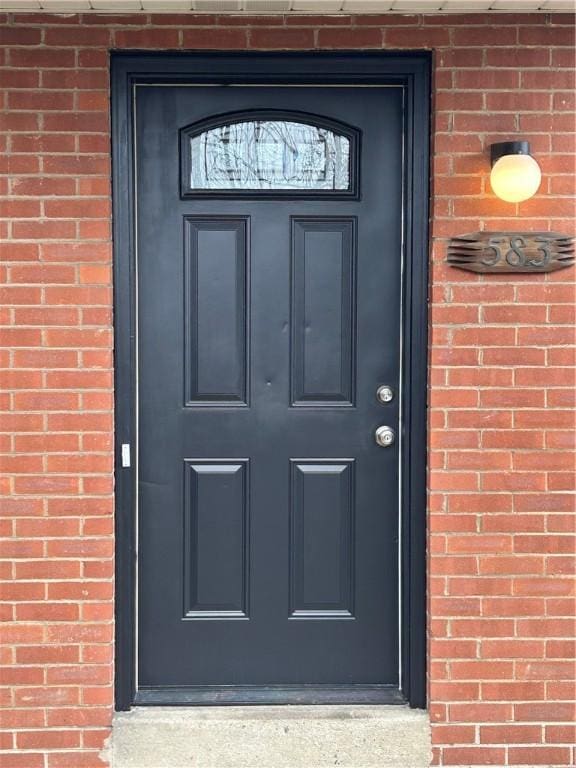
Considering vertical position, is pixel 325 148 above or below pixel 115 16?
below

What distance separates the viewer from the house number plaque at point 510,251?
304 centimetres

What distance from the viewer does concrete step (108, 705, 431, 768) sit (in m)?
3.05

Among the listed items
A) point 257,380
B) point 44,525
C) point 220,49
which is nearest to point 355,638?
point 257,380

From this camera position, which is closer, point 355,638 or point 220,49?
point 220,49

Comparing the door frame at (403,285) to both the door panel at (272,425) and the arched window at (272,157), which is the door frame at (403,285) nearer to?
the door panel at (272,425)

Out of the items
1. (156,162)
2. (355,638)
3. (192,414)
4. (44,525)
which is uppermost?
(156,162)

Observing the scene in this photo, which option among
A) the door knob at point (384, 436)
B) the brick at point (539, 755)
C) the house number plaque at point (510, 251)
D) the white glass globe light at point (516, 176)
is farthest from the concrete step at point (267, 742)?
the white glass globe light at point (516, 176)

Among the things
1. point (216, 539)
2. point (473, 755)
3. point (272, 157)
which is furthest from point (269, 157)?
point (473, 755)

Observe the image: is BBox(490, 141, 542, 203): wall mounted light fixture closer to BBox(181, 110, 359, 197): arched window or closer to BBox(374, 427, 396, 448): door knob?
BBox(181, 110, 359, 197): arched window

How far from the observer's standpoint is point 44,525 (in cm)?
304

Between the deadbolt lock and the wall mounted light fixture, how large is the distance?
875mm

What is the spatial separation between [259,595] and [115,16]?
2.38 meters

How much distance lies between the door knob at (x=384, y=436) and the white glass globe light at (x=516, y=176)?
1.03 m

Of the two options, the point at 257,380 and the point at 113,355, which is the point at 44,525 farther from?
the point at 257,380
